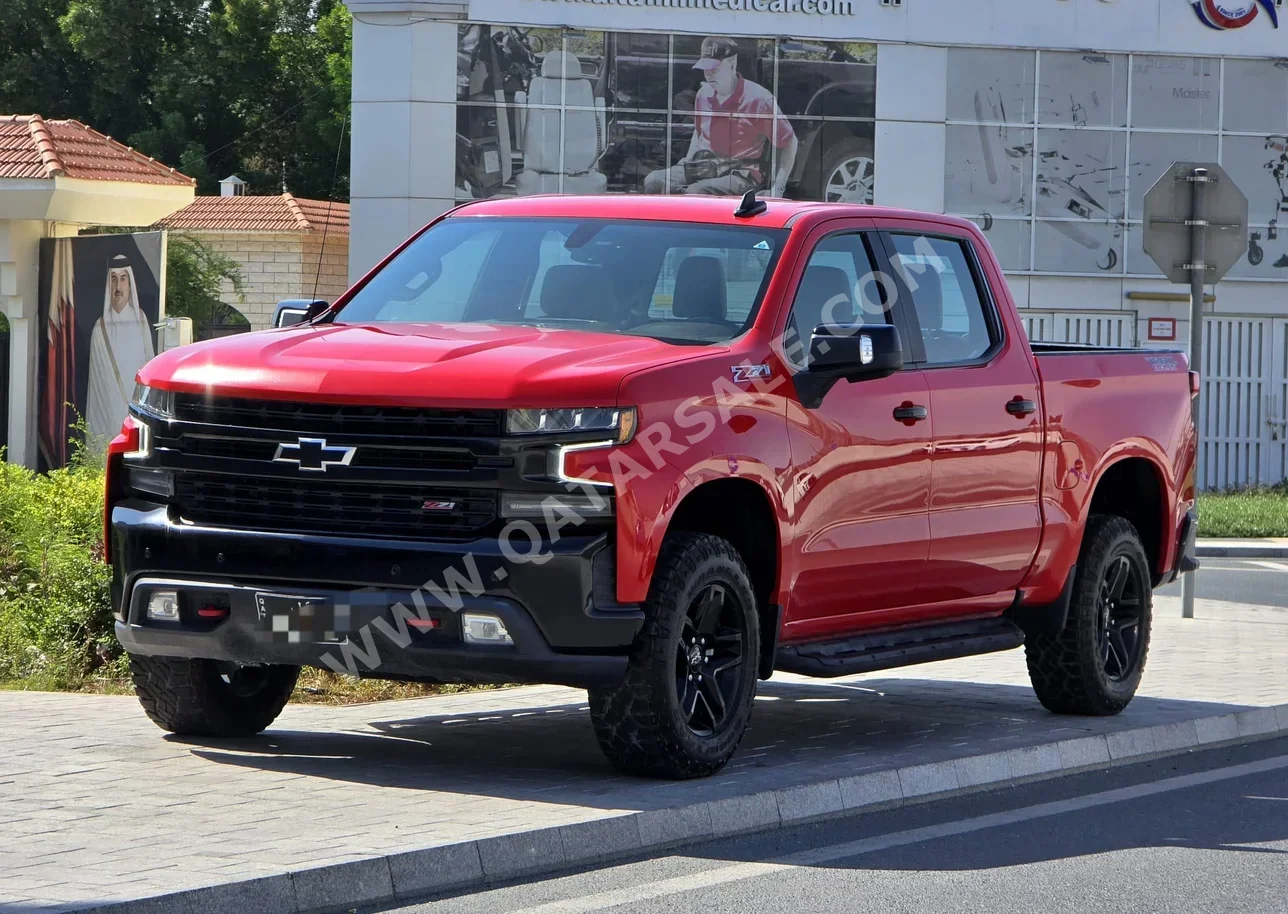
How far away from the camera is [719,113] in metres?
32.8

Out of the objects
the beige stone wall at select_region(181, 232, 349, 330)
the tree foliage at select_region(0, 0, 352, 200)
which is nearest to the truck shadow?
the beige stone wall at select_region(181, 232, 349, 330)

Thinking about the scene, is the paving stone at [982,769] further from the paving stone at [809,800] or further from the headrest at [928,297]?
the headrest at [928,297]

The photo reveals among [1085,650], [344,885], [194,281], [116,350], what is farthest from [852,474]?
[194,281]

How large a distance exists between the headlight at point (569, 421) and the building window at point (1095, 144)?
2731cm

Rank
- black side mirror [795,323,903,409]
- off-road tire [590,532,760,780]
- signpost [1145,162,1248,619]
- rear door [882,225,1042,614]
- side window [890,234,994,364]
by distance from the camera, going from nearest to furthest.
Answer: off-road tire [590,532,760,780]
black side mirror [795,323,903,409]
rear door [882,225,1042,614]
side window [890,234,994,364]
signpost [1145,162,1248,619]

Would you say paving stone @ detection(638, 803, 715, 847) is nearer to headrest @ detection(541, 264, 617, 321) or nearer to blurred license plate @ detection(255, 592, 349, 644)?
blurred license plate @ detection(255, 592, 349, 644)

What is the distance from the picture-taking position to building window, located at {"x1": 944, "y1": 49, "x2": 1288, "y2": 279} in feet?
110

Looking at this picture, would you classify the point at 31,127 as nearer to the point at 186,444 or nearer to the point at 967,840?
the point at 186,444

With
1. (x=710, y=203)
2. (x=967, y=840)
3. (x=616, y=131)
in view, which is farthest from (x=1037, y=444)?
(x=616, y=131)

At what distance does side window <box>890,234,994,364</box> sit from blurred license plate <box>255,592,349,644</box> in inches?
117

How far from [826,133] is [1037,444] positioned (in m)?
24.9

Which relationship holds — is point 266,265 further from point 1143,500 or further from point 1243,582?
point 1143,500

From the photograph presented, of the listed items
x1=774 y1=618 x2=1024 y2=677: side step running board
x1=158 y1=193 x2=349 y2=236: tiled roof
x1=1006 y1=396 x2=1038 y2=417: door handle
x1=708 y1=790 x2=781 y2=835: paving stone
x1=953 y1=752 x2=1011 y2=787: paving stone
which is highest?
x1=158 y1=193 x2=349 y2=236: tiled roof

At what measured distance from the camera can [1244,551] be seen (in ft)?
73.7
